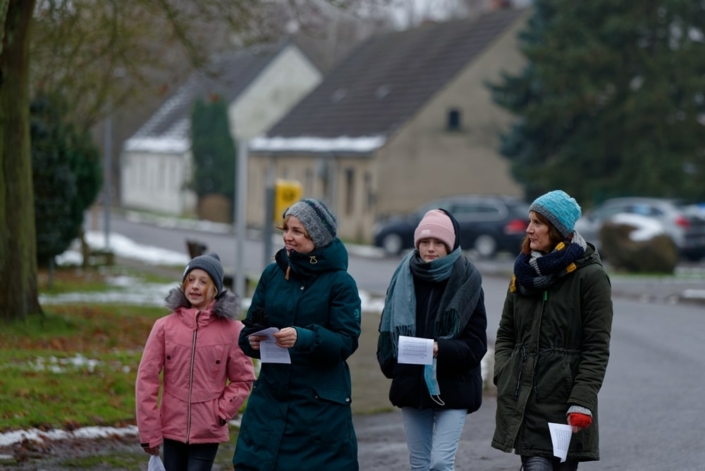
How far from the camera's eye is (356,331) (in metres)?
5.97

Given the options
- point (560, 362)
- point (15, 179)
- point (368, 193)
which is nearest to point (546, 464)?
point (560, 362)

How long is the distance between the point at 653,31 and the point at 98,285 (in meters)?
21.9

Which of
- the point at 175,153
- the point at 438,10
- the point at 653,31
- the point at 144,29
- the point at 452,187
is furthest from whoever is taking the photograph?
the point at 438,10

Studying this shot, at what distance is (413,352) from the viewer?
6137 mm

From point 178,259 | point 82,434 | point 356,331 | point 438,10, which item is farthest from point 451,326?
point 438,10

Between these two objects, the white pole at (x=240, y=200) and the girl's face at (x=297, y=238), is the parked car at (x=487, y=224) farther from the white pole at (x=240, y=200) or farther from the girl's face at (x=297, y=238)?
the girl's face at (x=297, y=238)

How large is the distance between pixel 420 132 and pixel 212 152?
53.0 ft

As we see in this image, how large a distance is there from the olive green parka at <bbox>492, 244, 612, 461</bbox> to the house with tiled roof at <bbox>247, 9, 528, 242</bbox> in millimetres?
40143

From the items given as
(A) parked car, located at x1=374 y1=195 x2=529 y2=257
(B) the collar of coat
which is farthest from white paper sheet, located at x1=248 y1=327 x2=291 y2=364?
(A) parked car, located at x1=374 y1=195 x2=529 y2=257

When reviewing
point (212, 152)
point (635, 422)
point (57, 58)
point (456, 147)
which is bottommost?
point (635, 422)

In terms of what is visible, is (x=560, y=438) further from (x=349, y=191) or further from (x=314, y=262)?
(x=349, y=191)

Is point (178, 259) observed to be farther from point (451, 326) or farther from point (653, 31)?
point (451, 326)

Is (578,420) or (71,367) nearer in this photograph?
(578,420)

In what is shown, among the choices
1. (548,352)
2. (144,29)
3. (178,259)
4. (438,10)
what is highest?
(438,10)
